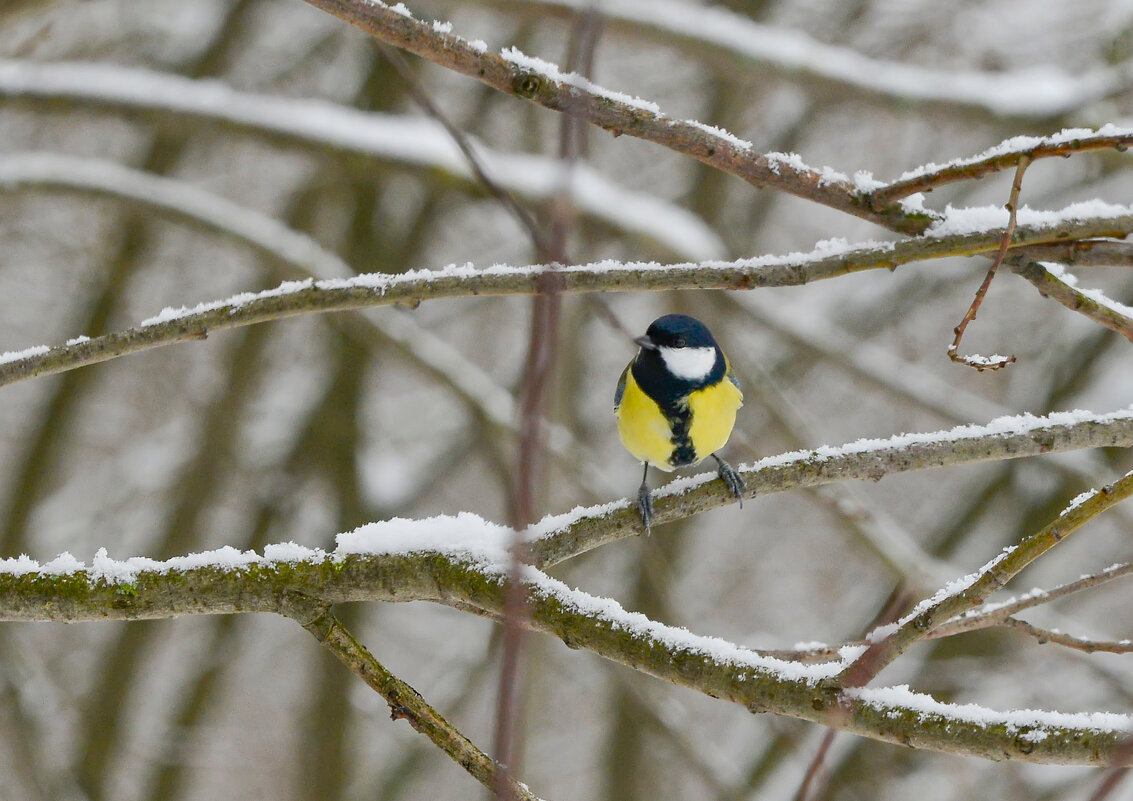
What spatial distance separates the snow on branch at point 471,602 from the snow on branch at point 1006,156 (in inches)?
32.7

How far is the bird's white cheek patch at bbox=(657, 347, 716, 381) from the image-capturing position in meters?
2.59

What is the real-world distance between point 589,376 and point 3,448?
532cm

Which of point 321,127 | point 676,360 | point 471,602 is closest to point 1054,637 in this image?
point 471,602

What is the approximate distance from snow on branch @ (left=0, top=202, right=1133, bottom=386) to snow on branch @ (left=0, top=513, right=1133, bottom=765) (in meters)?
0.38

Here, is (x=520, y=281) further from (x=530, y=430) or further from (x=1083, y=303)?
(x=530, y=430)

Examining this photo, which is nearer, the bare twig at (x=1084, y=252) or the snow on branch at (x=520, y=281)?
the snow on branch at (x=520, y=281)

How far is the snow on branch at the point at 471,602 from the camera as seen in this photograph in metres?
1.38

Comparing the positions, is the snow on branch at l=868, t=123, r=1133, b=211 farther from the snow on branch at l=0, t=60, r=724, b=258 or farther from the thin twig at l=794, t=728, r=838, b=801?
the snow on branch at l=0, t=60, r=724, b=258

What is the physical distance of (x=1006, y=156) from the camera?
169 cm

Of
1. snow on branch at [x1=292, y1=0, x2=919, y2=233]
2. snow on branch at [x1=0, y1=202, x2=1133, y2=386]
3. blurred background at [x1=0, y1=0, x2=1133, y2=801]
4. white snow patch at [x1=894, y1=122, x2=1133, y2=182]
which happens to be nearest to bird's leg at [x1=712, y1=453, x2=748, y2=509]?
snow on branch at [x1=0, y1=202, x2=1133, y2=386]

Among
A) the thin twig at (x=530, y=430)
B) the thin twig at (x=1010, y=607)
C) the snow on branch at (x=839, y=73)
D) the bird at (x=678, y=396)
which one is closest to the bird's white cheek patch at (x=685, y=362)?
the bird at (x=678, y=396)

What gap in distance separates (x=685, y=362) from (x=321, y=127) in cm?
265

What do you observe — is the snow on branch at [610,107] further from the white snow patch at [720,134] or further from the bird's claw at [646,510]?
the bird's claw at [646,510]

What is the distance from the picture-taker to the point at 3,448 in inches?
355
